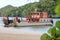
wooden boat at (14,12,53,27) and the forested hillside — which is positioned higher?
the forested hillside

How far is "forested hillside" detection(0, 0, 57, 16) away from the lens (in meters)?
1.36

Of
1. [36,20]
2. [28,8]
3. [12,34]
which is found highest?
[28,8]

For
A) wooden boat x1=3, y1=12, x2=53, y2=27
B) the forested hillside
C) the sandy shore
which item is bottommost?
the sandy shore

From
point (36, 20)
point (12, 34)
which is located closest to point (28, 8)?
point (36, 20)

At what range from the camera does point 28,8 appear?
1409 millimetres

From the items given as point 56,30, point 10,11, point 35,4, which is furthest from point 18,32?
point 56,30

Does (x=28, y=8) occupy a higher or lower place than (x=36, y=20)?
higher

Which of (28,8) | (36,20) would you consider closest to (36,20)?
(36,20)

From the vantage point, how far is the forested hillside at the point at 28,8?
1.36 meters

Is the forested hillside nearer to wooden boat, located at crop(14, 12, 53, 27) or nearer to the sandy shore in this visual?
wooden boat, located at crop(14, 12, 53, 27)

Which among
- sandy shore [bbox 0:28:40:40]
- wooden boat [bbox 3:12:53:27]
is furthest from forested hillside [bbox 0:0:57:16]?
sandy shore [bbox 0:28:40:40]

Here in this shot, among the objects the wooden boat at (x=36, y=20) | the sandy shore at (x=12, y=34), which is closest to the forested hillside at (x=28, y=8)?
the wooden boat at (x=36, y=20)

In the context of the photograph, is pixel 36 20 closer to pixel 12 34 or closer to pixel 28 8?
pixel 28 8

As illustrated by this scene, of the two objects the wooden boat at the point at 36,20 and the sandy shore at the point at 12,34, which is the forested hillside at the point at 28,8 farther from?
the sandy shore at the point at 12,34
